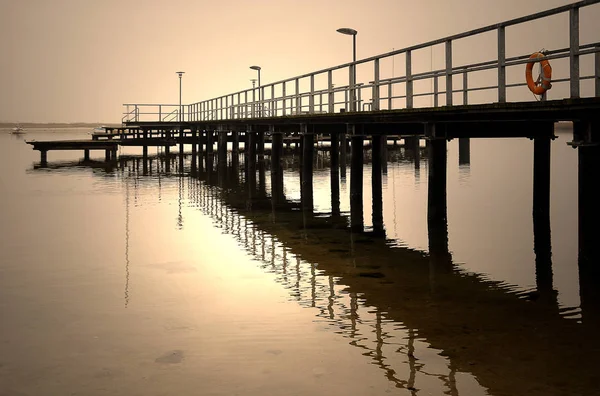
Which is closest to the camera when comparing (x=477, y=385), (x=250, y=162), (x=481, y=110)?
(x=477, y=385)

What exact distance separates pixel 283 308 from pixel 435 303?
2.21m

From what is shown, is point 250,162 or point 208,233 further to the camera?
point 250,162

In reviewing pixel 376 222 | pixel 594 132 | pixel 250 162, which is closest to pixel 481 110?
pixel 594 132

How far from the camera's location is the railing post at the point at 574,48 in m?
12.9

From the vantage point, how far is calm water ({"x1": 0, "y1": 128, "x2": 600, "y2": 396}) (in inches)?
327

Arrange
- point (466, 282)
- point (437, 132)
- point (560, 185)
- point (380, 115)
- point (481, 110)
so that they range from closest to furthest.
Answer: point (466, 282) < point (481, 110) < point (437, 132) < point (380, 115) < point (560, 185)

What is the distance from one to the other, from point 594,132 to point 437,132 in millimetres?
5235

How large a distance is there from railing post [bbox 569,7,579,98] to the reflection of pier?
1361 millimetres

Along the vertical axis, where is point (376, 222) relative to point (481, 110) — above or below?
below

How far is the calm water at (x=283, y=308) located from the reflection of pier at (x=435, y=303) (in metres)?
0.03

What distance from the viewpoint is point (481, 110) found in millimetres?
15320

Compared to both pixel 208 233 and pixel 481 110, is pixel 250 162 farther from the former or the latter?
pixel 481 110

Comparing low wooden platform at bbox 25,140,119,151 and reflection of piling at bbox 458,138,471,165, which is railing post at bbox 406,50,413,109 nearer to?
reflection of piling at bbox 458,138,471,165

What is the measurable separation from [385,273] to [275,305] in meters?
3.23
